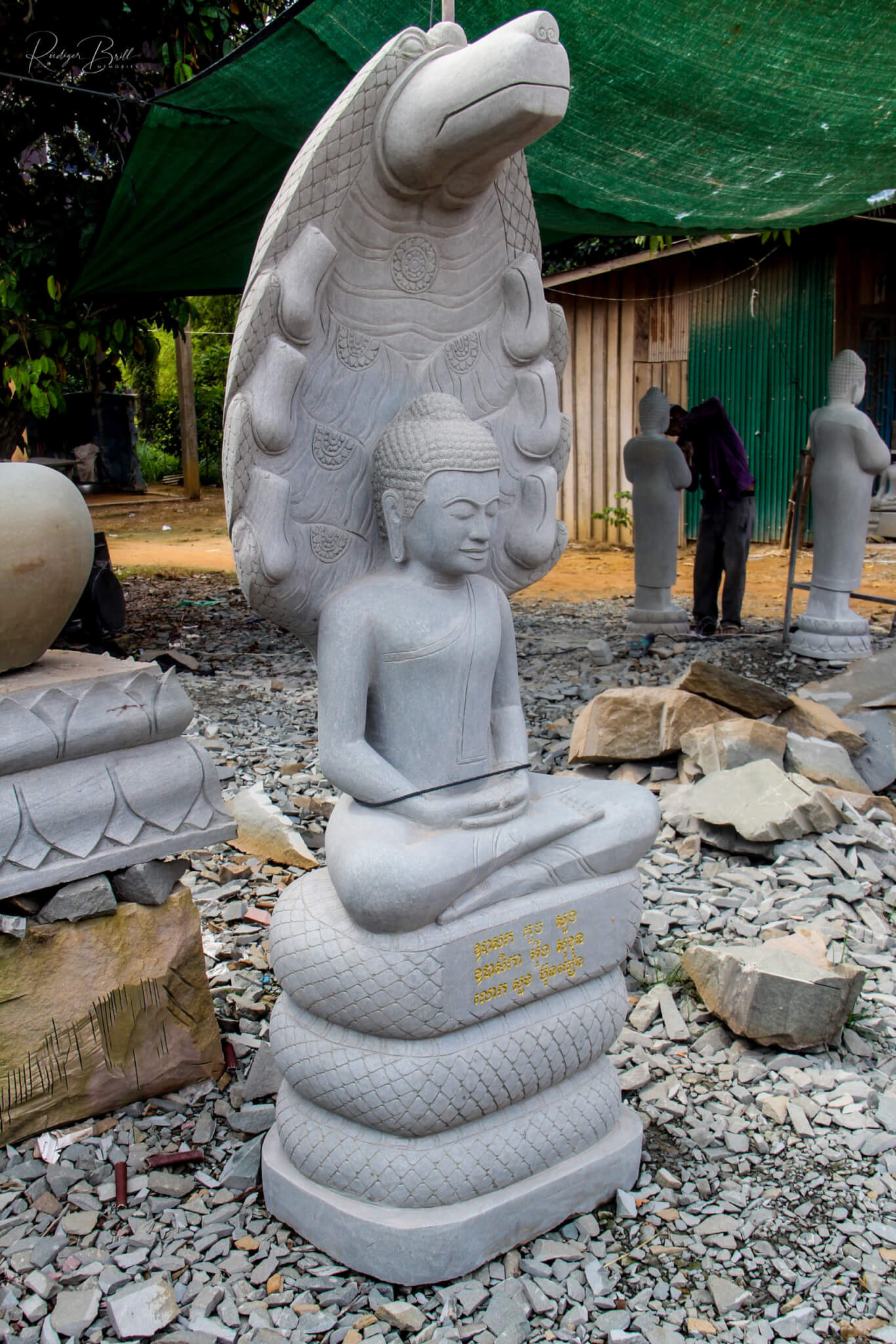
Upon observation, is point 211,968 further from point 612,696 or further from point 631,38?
point 631,38

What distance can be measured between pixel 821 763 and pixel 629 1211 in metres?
2.58

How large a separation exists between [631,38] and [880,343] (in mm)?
8032

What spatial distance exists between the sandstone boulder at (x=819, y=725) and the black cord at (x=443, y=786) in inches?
103

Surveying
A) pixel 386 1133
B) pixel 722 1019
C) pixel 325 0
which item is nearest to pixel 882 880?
pixel 722 1019

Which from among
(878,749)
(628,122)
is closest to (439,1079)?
(878,749)

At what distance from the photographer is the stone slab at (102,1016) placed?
239 centimetres

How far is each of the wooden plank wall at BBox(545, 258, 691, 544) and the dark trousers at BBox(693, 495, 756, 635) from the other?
3919 millimetres

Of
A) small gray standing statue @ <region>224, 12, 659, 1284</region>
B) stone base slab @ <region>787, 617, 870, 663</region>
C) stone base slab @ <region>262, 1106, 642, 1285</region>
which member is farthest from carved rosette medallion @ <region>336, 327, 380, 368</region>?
stone base slab @ <region>787, 617, 870, 663</region>

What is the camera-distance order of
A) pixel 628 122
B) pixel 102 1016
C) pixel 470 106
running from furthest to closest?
1. pixel 628 122
2. pixel 102 1016
3. pixel 470 106

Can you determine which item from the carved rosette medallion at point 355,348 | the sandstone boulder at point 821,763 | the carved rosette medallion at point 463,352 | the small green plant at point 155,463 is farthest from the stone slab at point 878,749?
the small green plant at point 155,463

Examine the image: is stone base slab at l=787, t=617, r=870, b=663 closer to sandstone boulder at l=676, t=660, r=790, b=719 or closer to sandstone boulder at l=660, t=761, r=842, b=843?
sandstone boulder at l=676, t=660, r=790, b=719

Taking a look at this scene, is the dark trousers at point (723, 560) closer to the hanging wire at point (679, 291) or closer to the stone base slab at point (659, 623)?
the stone base slab at point (659, 623)

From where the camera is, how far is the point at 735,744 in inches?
166

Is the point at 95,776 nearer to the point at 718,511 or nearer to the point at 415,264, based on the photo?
the point at 415,264
